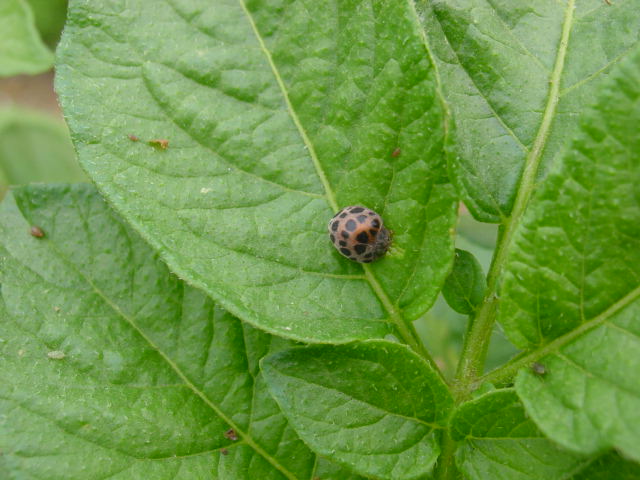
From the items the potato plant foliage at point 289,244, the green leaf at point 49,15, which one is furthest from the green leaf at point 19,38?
the green leaf at point 49,15

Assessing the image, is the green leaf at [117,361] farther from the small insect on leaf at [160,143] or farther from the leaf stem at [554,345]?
the leaf stem at [554,345]

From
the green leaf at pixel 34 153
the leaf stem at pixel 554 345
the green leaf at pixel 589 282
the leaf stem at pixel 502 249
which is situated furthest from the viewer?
the green leaf at pixel 34 153

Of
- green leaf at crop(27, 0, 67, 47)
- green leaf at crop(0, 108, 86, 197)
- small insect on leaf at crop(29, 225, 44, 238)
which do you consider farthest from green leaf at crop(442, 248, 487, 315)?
green leaf at crop(27, 0, 67, 47)

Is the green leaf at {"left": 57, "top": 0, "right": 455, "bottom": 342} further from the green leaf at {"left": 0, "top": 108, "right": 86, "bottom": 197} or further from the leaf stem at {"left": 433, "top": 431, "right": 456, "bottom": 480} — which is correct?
the green leaf at {"left": 0, "top": 108, "right": 86, "bottom": 197}

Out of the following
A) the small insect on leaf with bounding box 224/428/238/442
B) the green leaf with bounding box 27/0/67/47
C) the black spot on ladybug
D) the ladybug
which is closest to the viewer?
the black spot on ladybug

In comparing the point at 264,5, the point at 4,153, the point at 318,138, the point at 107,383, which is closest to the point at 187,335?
the point at 107,383

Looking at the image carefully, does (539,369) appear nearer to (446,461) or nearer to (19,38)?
(446,461)

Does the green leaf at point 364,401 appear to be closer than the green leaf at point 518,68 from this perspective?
Yes

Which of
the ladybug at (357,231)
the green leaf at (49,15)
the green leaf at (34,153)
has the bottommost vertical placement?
the green leaf at (49,15)
